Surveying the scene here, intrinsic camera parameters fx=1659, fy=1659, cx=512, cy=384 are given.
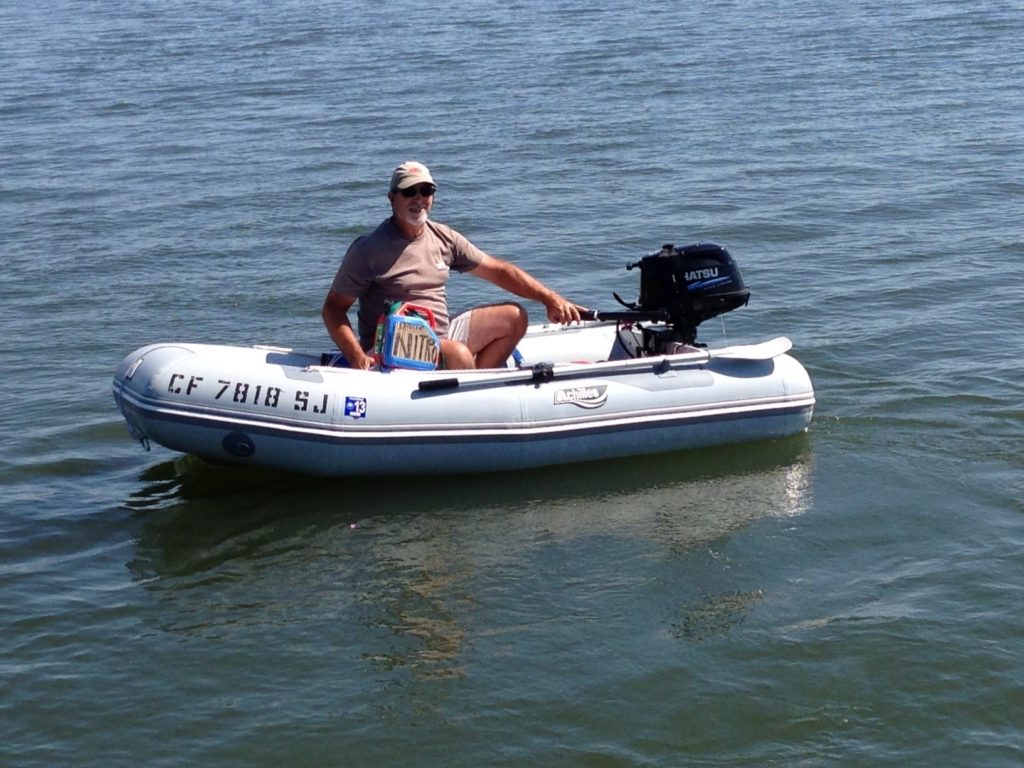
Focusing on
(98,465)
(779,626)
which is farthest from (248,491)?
(779,626)

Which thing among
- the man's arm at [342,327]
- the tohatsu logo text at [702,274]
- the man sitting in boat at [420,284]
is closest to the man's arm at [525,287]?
the man sitting in boat at [420,284]

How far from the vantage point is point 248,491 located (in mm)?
7449

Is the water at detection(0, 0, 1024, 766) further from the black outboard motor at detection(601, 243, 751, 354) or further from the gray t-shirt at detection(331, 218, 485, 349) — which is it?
the gray t-shirt at detection(331, 218, 485, 349)

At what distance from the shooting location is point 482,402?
725cm

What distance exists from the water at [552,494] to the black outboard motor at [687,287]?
2.17 feet

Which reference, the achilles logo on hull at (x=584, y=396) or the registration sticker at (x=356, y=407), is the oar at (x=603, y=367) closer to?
the achilles logo on hull at (x=584, y=396)

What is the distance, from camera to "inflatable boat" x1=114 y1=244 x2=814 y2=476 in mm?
7121

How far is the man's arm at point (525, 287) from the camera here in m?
7.55

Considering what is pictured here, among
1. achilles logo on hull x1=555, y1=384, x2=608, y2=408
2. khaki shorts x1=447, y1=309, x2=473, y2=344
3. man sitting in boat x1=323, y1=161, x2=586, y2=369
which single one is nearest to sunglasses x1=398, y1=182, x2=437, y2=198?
man sitting in boat x1=323, y1=161, x2=586, y2=369

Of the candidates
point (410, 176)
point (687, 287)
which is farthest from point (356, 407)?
point (687, 287)

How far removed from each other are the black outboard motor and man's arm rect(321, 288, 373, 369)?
1177 mm

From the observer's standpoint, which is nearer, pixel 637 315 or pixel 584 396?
pixel 584 396

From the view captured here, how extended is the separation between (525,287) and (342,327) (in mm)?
915

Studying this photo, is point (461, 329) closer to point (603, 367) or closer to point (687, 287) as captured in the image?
point (603, 367)
